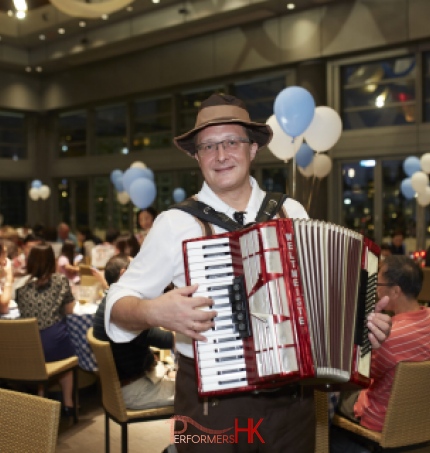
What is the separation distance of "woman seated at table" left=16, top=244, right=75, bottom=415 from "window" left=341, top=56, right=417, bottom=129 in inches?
263

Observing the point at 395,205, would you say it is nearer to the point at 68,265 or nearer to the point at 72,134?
the point at 68,265

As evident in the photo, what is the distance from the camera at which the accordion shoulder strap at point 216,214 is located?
1.81m

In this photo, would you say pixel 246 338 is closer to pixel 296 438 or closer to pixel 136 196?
pixel 296 438

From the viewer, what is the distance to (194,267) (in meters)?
1.56

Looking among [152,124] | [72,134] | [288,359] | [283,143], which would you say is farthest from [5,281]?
[72,134]

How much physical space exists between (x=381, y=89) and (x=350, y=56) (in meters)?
0.75

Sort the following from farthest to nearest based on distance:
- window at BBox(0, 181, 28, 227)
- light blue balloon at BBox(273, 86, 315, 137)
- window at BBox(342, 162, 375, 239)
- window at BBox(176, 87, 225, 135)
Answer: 1. window at BBox(0, 181, 28, 227)
2. window at BBox(176, 87, 225, 135)
3. window at BBox(342, 162, 375, 239)
4. light blue balloon at BBox(273, 86, 315, 137)

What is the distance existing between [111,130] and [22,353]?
10429mm

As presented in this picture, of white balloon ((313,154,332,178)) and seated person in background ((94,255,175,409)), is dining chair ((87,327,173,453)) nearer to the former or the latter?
seated person in background ((94,255,175,409))

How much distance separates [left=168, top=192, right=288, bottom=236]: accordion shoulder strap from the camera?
1.81m

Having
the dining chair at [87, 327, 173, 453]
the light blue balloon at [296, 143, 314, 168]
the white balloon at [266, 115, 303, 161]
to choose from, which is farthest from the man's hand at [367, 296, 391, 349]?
the light blue balloon at [296, 143, 314, 168]

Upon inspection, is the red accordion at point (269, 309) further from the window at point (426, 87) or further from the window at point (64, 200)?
the window at point (64, 200)

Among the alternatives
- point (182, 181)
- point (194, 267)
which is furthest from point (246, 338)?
point (182, 181)

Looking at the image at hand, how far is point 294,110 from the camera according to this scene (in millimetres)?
5871
